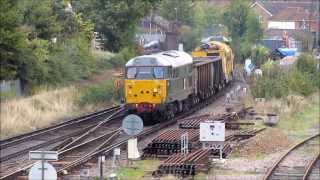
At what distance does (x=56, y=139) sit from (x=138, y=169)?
721 centimetres

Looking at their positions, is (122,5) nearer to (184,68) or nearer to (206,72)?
(206,72)

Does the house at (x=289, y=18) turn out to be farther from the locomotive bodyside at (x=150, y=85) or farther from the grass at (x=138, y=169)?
the grass at (x=138, y=169)

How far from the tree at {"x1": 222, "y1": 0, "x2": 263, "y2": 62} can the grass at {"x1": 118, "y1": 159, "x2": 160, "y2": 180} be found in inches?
1093

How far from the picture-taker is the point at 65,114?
37.1m

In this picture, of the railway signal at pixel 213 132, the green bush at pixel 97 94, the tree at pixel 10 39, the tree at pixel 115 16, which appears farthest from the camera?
the tree at pixel 115 16

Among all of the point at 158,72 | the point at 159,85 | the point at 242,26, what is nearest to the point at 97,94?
the point at 158,72

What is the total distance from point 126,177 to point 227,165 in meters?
3.40

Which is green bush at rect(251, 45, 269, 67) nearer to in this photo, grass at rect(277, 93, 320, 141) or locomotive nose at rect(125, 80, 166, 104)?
grass at rect(277, 93, 320, 141)

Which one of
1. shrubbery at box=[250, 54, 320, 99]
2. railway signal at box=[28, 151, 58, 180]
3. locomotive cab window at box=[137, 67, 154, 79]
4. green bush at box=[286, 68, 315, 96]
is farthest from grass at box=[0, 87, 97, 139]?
railway signal at box=[28, 151, 58, 180]

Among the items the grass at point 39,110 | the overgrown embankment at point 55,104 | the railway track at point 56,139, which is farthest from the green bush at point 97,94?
the railway track at point 56,139

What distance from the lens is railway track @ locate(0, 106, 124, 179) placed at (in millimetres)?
23422

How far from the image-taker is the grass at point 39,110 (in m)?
32.1

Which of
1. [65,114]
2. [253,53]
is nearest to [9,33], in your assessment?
[65,114]

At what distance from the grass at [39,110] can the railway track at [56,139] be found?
1.15 m
